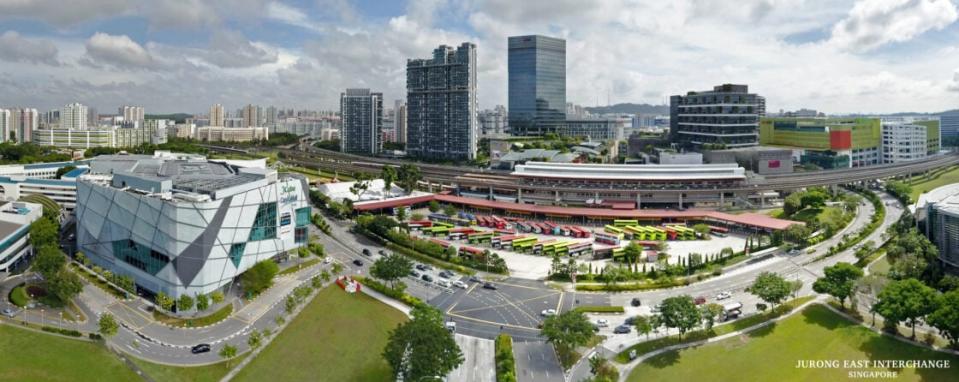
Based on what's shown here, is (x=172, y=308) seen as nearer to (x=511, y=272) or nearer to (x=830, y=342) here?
(x=511, y=272)

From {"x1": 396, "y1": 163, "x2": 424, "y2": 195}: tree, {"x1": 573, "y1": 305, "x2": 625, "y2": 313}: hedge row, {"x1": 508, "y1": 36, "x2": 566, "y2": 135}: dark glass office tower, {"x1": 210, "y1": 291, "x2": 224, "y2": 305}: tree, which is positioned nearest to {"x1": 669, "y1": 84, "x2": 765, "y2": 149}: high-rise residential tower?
{"x1": 396, "y1": 163, "x2": 424, "y2": 195}: tree

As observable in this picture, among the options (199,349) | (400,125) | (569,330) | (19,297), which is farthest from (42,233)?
(400,125)

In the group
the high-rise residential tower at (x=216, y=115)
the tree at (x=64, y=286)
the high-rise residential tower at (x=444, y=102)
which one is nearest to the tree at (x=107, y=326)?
the tree at (x=64, y=286)

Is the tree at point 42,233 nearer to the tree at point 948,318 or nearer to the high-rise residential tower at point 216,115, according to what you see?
the tree at point 948,318

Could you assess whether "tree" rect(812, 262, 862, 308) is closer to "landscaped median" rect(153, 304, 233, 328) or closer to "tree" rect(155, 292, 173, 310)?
"landscaped median" rect(153, 304, 233, 328)

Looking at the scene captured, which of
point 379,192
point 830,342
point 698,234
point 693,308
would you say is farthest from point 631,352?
point 379,192

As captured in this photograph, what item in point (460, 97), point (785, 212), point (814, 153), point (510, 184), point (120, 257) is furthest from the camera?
point (460, 97)

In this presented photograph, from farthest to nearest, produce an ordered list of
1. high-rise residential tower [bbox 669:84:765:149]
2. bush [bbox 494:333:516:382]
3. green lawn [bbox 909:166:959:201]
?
high-rise residential tower [bbox 669:84:765:149]
green lawn [bbox 909:166:959:201]
bush [bbox 494:333:516:382]
